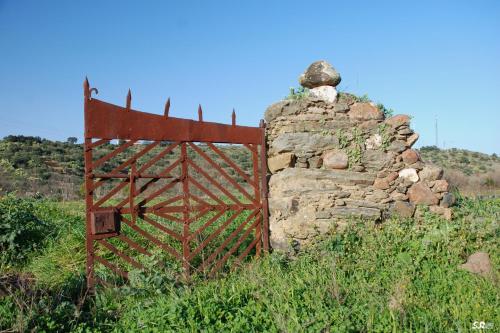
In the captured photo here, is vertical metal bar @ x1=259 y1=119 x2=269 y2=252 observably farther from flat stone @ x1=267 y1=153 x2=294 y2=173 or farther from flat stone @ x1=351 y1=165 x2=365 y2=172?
flat stone @ x1=351 y1=165 x2=365 y2=172

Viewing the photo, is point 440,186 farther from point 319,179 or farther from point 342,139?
point 319,179

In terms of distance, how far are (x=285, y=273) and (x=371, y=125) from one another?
2609 mm

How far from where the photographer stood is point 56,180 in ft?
63.2

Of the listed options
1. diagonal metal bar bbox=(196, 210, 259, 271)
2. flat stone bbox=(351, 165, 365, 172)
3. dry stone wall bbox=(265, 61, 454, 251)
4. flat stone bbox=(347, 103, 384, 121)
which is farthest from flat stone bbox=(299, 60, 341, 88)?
diagonal metal bar bbox=(196, 210, 259, 271)

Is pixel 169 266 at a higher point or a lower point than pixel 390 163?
lower

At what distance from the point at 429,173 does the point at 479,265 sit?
1.52 m

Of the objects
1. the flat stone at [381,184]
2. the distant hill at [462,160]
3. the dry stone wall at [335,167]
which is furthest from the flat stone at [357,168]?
the distant hill at [462,160]

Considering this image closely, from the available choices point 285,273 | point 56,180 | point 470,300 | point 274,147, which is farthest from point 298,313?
point 56,180

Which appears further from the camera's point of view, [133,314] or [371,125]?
[371,125]

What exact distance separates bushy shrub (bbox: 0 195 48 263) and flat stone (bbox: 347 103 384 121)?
551cm

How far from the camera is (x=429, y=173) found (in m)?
6.09

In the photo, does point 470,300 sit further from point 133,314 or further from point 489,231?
point 133,314

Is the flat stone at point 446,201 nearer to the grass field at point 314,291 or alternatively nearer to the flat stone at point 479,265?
the grass field at point 314,291

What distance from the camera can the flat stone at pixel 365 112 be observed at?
621 cm
